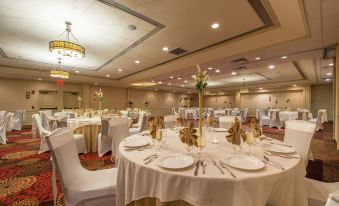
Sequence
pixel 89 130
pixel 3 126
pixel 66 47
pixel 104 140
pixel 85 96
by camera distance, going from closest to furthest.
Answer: pixel 66 47 < pixel 104 140 < pixel 89 130 < pixel 3 126 < pixel 85 96

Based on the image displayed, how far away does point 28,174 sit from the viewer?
10.0ft

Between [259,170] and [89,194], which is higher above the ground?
[259,170]

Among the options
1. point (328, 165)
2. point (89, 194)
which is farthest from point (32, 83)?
point (328, 165)

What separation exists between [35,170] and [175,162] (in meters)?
3.41

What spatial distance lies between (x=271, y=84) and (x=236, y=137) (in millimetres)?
14107

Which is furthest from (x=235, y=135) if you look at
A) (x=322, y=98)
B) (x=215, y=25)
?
(x=322, y=98)

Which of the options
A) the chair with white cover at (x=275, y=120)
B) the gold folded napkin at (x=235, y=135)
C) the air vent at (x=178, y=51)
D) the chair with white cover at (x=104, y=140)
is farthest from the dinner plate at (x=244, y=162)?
the chair with white cover at (x=275, y=120)

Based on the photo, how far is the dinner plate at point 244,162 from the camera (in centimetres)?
112

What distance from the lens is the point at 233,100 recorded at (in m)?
18.5

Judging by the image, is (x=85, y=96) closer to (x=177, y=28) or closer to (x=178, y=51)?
(x=178, y=51)

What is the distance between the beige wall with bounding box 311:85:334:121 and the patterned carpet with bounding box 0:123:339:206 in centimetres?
1089

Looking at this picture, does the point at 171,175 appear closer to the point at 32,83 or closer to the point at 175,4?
the point at 175,4

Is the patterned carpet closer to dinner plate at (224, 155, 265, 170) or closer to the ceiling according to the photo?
dinner plate at (224, 155, 265, 170)

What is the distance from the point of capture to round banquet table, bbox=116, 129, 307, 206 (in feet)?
3.22
